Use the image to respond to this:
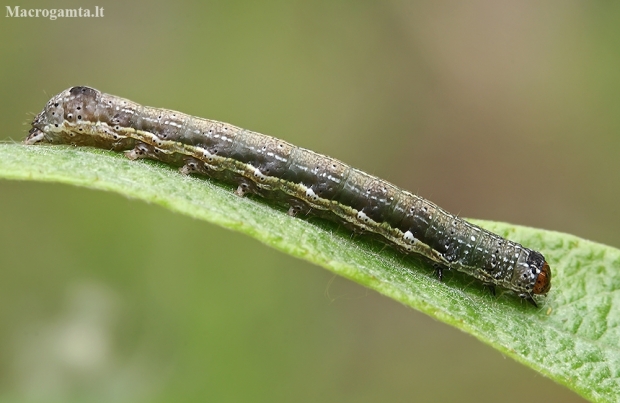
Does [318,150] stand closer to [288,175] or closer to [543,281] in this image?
[288,175]

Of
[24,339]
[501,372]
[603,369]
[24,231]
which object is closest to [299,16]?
[24,231]

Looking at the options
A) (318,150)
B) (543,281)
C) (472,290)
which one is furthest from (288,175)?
(318,150)

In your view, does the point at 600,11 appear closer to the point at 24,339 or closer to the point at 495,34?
the point at 495,34

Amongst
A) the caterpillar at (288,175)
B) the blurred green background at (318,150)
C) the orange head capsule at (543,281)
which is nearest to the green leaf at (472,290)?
the orange head capsule at (543,281)

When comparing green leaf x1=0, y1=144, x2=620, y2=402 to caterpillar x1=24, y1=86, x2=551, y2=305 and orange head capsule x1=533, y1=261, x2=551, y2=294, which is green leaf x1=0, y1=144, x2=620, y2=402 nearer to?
orange head capsule x1=533, y1=261, x2=551, y2=294

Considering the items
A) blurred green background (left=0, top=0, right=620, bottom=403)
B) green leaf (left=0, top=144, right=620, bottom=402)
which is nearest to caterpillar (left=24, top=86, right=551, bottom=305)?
green leaf (left=0, top=144, right=620, bottom=402)

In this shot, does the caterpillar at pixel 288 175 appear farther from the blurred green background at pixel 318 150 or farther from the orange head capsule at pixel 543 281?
the blurred green background at pixel 318 150
